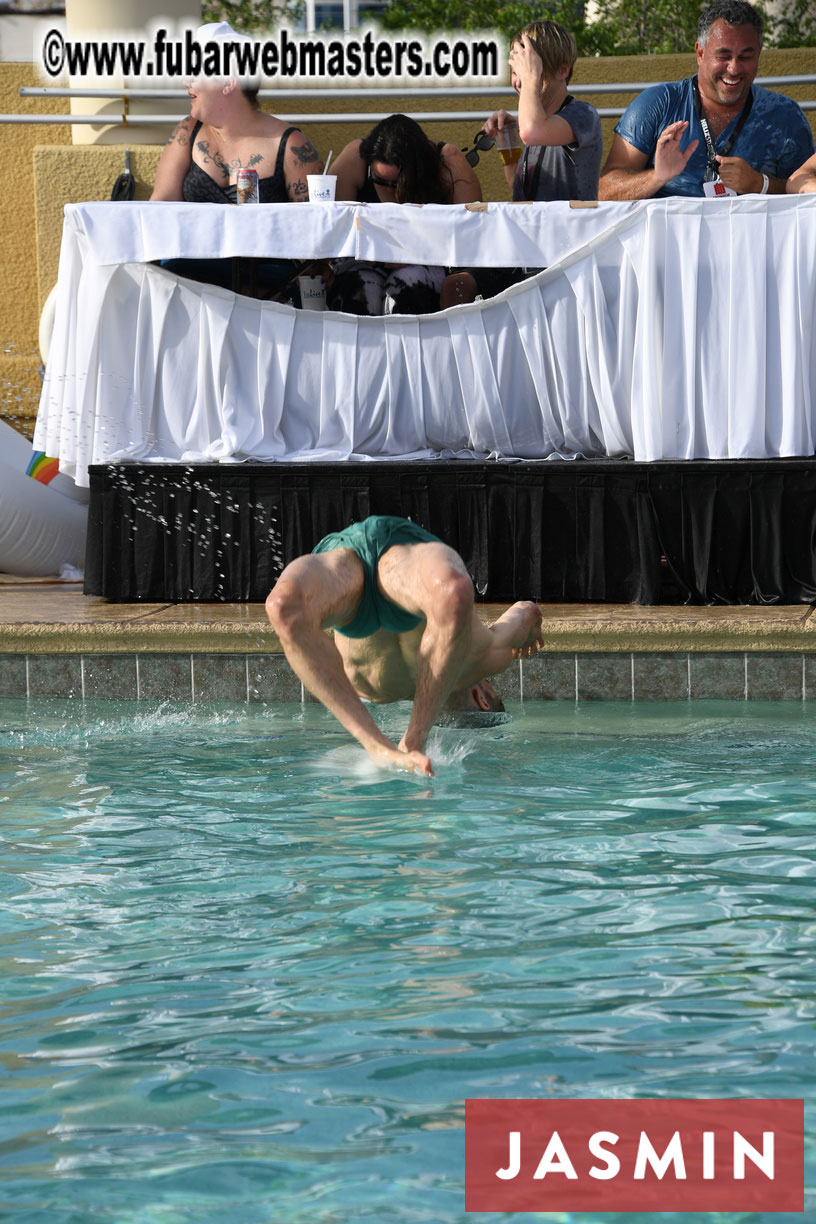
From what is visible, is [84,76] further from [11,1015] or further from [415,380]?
[11,1015]

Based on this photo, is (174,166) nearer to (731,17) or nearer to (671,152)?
(671,152)

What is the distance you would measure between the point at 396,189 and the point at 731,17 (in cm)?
150

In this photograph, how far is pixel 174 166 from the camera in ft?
21.0

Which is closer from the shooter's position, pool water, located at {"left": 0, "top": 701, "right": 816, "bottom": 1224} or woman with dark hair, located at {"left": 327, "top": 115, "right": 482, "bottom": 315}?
pool water, located at {"left": 0, "top": 701, "right": 816, "bottom": 1224}

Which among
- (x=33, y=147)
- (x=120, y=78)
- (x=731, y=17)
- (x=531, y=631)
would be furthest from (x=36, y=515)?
(x=731, y=17)

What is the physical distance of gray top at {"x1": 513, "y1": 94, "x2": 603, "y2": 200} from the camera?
623cm

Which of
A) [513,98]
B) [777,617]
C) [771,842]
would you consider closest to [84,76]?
[513,98]

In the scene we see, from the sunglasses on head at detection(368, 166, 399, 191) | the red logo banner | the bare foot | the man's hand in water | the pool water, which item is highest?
the sunglasses on head at detection(368, 166, 399, 191)

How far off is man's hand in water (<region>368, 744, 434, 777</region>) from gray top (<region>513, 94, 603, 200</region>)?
328cm

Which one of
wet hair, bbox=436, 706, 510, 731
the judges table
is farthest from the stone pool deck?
the judges table

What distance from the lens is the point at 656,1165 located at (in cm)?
187

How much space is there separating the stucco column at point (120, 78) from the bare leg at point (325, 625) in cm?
476

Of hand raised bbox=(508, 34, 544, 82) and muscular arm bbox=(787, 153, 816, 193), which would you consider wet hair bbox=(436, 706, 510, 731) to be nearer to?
muscular arm bbox=(787, 153, 816, 193)

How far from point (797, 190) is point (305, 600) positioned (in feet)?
10.3
